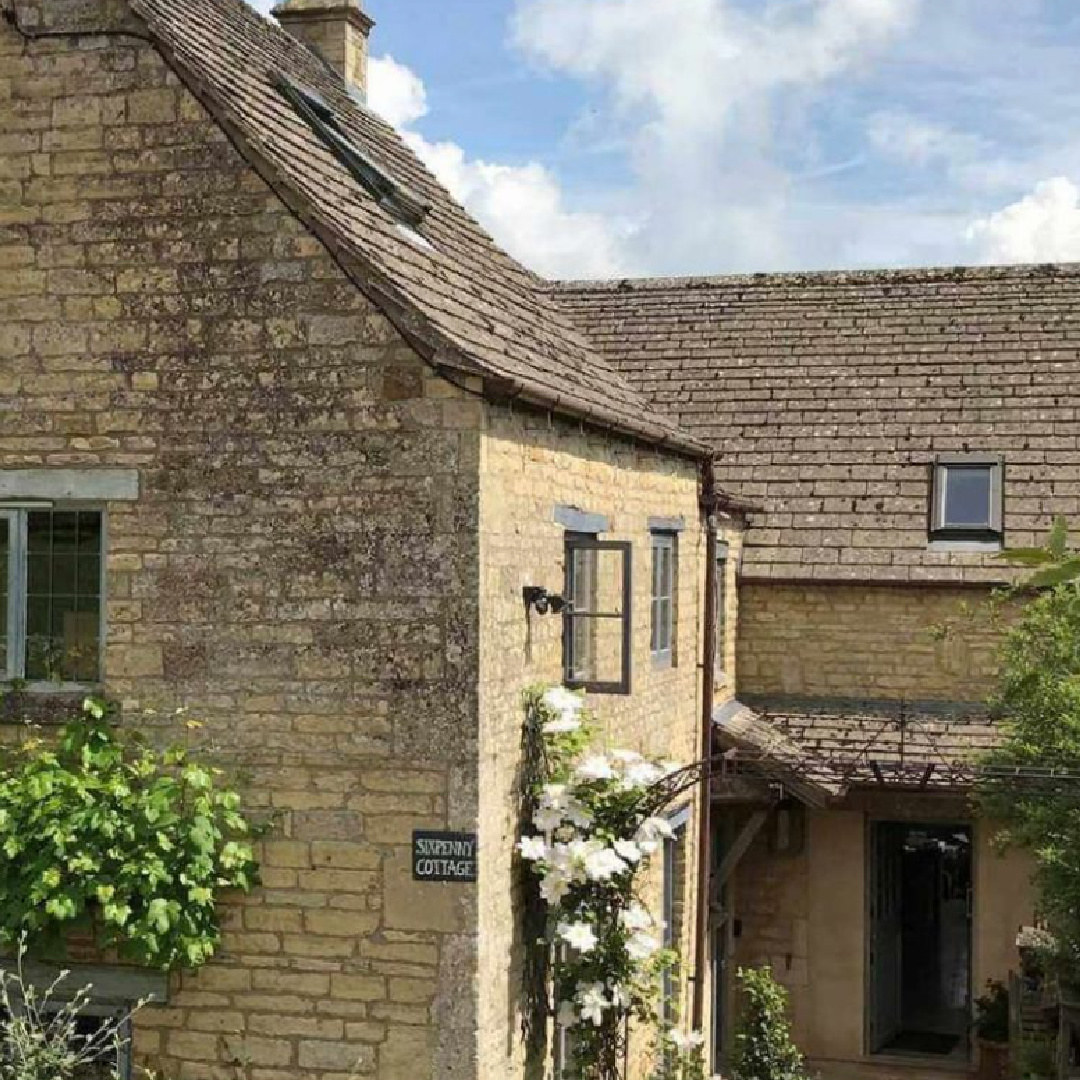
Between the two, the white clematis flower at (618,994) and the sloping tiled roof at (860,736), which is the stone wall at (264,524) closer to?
the white clematis flower at (618,994)

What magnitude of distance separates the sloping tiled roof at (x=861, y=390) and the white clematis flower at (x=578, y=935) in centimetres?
828

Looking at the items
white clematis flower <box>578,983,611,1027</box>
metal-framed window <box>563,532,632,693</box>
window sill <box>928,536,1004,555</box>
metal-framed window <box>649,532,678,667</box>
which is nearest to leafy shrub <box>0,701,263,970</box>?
white clematis flower <box>578,983,611,1027</box>

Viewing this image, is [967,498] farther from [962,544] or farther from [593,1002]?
Result: [593,1002]

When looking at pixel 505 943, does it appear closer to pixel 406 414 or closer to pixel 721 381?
pixel 406 414

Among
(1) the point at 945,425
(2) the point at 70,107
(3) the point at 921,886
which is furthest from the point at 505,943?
(3) the point at 921,886

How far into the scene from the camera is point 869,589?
56.1 ft

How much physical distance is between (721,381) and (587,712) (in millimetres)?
10128

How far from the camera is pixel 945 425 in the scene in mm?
18312

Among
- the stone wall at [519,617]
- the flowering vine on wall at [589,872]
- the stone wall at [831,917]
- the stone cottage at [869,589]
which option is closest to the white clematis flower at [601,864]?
the flowering vine on wall at [589,872]

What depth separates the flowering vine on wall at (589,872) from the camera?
9383mm

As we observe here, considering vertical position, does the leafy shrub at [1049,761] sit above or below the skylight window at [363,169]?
below

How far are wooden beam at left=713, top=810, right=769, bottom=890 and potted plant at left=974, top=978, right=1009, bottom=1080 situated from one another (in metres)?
2.84

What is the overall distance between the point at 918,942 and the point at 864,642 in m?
7.65

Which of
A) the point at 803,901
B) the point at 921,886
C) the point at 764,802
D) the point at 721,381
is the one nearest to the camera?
the point at 764,802
